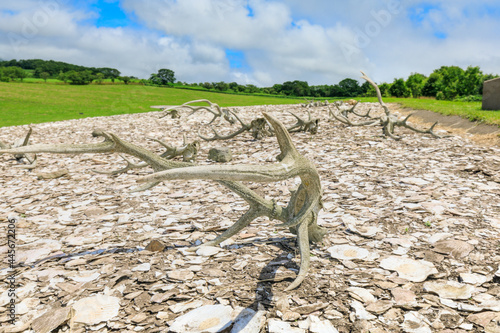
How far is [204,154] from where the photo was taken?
9070 mm

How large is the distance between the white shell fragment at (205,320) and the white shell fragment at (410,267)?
1.57 metres

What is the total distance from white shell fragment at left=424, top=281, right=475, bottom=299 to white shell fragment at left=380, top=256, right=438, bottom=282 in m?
0.10

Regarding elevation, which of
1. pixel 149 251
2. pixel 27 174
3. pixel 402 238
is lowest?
pixel 27 174

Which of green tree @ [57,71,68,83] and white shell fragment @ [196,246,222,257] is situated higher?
green tree @ [57,71,68,83]

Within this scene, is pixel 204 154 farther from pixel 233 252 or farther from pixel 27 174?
pixel 233 252

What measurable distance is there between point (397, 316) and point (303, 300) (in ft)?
2.22

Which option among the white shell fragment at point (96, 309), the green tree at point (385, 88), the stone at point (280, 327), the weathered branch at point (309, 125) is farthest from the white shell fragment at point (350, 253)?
the green tree at point (385, 88)

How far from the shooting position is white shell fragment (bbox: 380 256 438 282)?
2.67m

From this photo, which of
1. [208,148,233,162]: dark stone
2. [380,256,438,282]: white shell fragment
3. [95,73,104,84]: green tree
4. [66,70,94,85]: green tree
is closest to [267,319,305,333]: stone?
[380,256,438,282]: white shell fragment

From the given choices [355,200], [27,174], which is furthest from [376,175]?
[27,174]

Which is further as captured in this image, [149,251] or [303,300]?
[149,251]

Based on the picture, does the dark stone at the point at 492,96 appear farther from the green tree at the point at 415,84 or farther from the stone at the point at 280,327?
the green tree at the point at 415,84

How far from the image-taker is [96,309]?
7.59ft

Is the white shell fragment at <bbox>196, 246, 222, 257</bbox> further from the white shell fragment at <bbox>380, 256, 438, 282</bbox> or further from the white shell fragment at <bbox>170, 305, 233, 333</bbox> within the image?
the white shell fragment at <bbox>380, 256, 438, 282</bbox>
